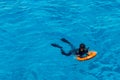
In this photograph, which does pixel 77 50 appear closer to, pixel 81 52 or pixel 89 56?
pixel 81 52

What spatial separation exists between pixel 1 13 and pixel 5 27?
4.96ft

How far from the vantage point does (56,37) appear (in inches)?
563

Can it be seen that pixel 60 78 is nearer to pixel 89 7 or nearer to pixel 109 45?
pixel 109 45

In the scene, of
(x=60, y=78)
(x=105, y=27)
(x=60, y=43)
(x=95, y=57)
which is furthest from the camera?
(x=105, y=27)

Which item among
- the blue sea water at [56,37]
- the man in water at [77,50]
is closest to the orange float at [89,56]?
the man in water at [77,50]

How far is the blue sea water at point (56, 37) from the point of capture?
40.7 feet

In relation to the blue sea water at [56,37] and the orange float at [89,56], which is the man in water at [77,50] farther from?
the blue sea water at [56,37]

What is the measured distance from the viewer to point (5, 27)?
50.1 ft

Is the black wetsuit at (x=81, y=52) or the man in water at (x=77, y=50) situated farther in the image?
the black wetsuit at (x=81, y=52)

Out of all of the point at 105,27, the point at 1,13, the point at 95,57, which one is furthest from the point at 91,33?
the point at 1,13

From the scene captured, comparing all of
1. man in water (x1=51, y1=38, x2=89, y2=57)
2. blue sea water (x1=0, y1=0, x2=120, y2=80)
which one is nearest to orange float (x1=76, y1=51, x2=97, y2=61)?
man in water (x1=51, y1=38, x2=89, y2=57)

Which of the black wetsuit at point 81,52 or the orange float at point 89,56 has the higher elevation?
the black wetsuit at point 81,52

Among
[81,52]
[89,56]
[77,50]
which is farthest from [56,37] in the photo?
[89,56]

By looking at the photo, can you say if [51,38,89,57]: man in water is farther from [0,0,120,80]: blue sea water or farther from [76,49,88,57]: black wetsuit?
[0,0,120,80]: blue sea water
